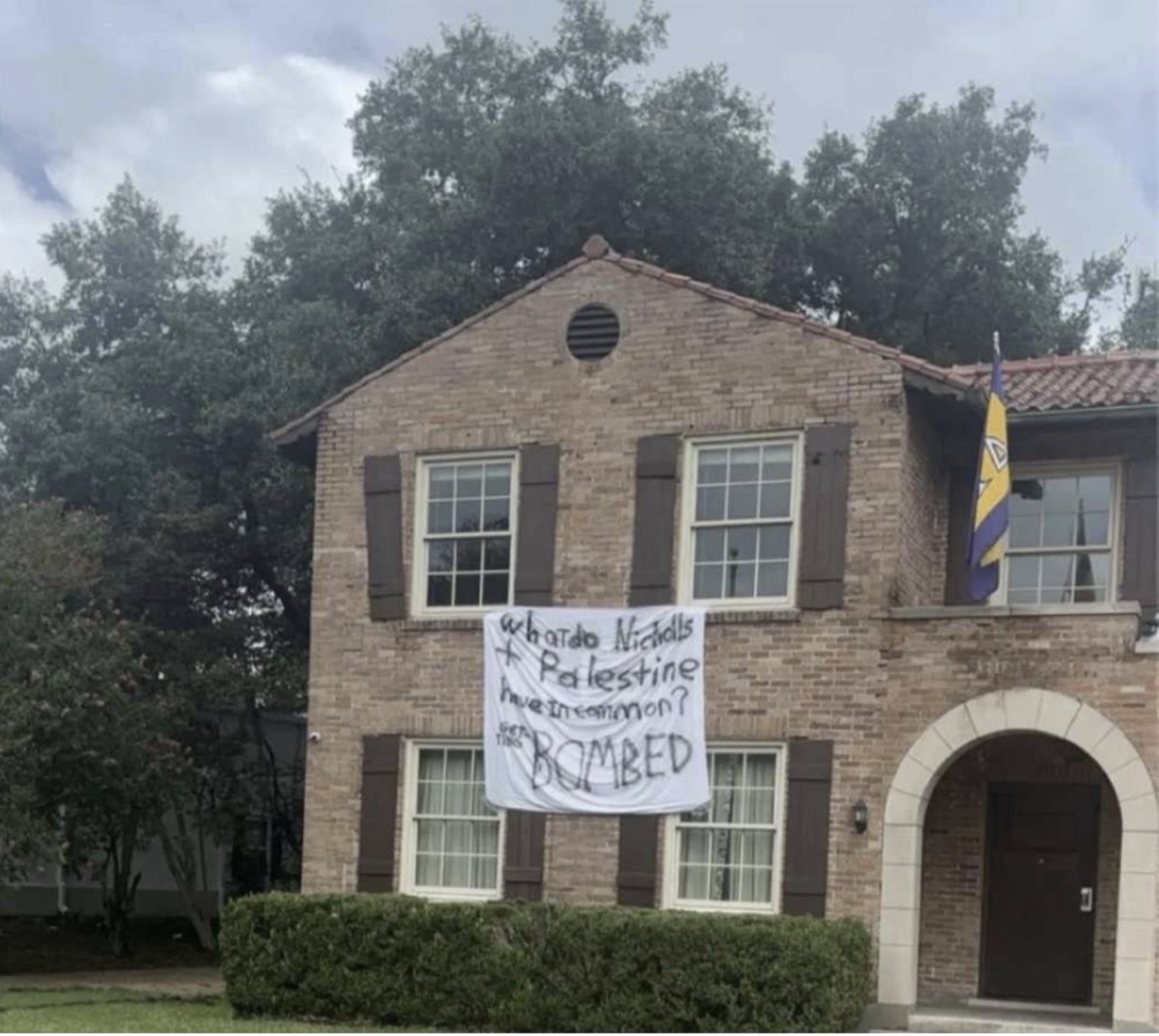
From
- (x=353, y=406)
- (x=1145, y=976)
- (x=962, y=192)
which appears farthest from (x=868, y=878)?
(x=962, y=192)

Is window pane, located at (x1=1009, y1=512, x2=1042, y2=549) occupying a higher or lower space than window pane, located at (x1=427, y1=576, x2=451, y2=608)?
higher

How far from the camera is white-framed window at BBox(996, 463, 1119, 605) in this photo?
53.6 ft

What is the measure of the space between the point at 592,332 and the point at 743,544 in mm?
2749

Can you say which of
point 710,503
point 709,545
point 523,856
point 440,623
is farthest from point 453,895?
point 710,503

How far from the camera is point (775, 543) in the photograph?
16.5 metres

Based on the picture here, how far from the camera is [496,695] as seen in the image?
56.3ft

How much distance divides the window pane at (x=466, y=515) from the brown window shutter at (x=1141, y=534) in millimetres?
6380

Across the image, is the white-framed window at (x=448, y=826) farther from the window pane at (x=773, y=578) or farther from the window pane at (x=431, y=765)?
the window pane at (x=773, y=578)

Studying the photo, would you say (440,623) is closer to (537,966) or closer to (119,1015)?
(537,966)

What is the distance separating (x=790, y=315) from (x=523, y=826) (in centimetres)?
565

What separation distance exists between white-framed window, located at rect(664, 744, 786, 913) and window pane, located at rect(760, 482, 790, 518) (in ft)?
7.23

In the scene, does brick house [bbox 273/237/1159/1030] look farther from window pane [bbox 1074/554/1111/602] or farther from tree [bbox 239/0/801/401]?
tree [bbox 239/0/801/401]

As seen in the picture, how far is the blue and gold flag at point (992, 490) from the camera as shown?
50.0ft

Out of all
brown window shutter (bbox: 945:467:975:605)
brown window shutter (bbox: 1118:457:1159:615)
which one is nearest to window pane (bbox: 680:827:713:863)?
brown window shutter (bbox: 945:467:975:605)
